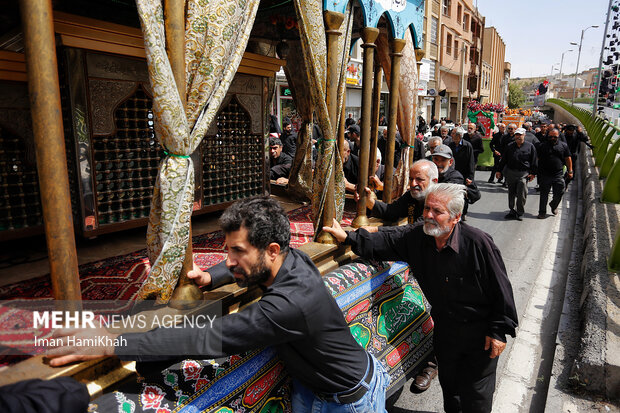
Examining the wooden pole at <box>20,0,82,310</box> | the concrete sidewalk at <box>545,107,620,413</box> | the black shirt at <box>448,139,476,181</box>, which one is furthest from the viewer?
the black shirt at <box>448,139,476,181</box>

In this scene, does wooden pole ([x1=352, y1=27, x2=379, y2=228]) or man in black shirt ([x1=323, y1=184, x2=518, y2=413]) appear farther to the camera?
wooden pole ([x1=352, y1=27, x2=379, y2=228])

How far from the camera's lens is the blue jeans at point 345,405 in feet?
7.32

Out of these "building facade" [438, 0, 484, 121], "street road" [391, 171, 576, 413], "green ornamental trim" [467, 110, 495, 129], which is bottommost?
"street road" [391, 171, 576, 413]

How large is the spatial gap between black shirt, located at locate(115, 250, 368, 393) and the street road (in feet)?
5.07

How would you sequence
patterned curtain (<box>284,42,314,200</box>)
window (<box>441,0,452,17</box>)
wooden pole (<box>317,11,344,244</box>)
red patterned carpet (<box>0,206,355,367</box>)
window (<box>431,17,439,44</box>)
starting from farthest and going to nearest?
window (<box>441,0,452,17</box>) → window (<box>431,17,439,44</box>) → patterned curtain (<box>284,42,314,200</box>) → wooden pole (<box>317,11,344,244</box>) → red patterned carpet (<box>0,206,355,367</box>)

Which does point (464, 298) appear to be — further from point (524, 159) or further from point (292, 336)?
point (524, 159)

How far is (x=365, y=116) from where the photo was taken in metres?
4.68

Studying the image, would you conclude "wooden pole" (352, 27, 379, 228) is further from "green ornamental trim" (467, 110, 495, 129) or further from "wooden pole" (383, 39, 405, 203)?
"green ornamental trim" (467, 110, 495, 129)

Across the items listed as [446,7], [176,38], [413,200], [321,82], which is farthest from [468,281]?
[446,7]

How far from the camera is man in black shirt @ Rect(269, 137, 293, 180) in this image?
24.4 feet

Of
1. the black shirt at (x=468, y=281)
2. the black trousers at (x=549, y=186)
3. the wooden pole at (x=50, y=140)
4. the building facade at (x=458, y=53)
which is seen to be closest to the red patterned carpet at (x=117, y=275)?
the wooden pole at (x=50, y=140)

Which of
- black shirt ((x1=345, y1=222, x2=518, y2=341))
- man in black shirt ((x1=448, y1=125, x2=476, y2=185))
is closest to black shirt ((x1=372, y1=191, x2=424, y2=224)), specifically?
black shirt ((x1=345, y1=222, x2=518, y2=341))

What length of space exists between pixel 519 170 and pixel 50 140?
9020 mm

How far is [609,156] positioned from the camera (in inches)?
380
